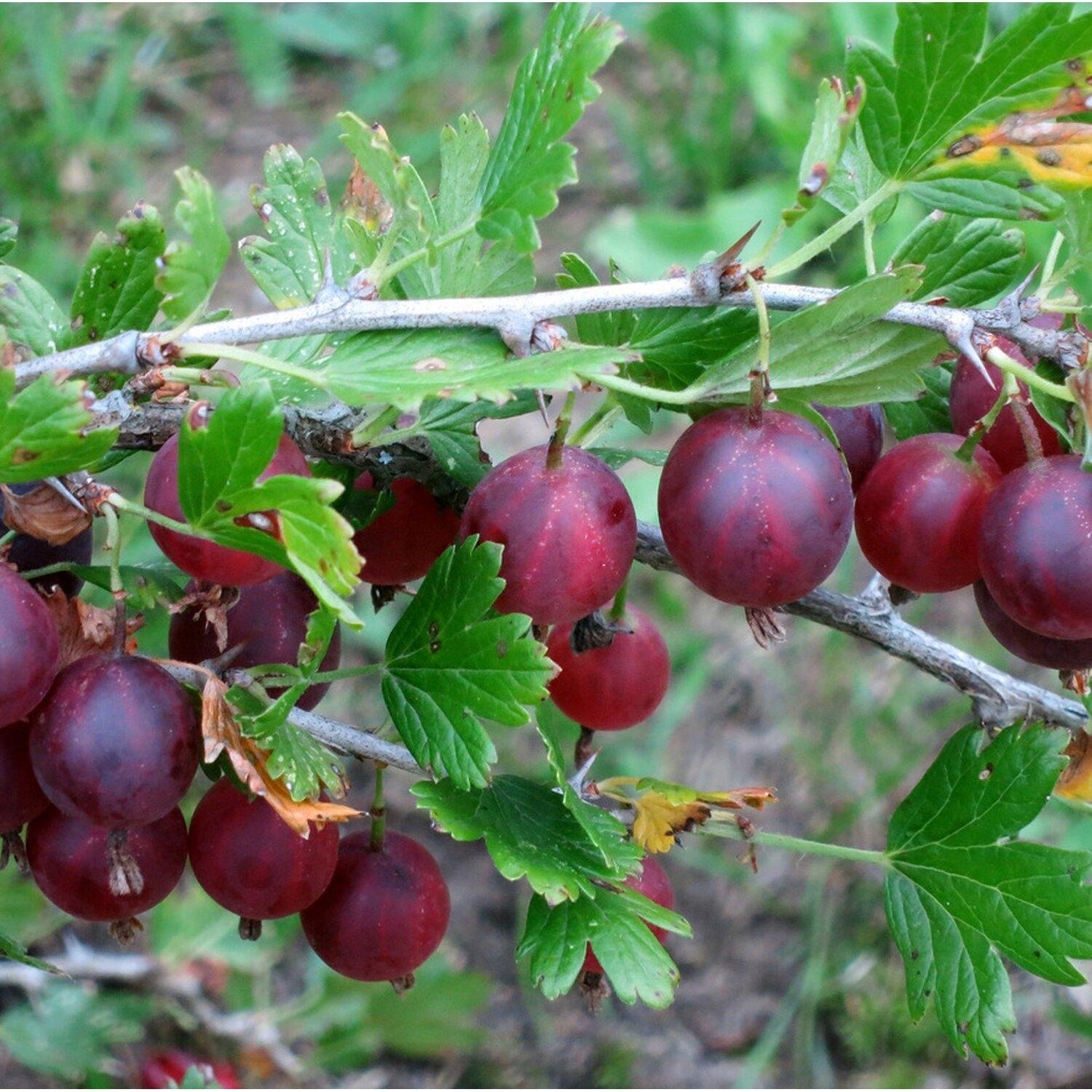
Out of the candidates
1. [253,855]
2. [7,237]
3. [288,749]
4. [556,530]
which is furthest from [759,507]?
[7,237]

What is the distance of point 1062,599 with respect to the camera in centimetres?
78

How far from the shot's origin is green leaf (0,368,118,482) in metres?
0.71

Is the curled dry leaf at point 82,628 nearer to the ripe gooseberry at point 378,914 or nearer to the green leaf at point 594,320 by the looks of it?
the ripe gooseberry at point 378,914

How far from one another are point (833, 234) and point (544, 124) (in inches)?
7.9

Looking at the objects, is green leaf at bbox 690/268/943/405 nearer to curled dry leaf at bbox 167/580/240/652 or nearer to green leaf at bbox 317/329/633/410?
green leaf at bbox 317/329/633/410

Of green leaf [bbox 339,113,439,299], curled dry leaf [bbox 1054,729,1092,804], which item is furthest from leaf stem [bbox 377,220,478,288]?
curled dry leaf [bbox 1054,729,1092,804]

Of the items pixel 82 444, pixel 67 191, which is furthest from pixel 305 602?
pixel 67 191

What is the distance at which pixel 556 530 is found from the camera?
0.78m

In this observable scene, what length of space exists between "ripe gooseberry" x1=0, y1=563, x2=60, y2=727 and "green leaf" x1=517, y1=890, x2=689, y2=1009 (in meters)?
0.40

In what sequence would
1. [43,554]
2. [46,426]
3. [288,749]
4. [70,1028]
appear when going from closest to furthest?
[46,426] < [288,749] < [43,554] < [70,1028]

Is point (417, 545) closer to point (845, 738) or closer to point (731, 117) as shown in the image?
point (845, 738)

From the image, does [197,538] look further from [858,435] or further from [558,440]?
[858,435]

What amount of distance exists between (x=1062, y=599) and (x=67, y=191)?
2997 mm

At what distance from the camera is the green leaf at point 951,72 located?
29.7 inches
